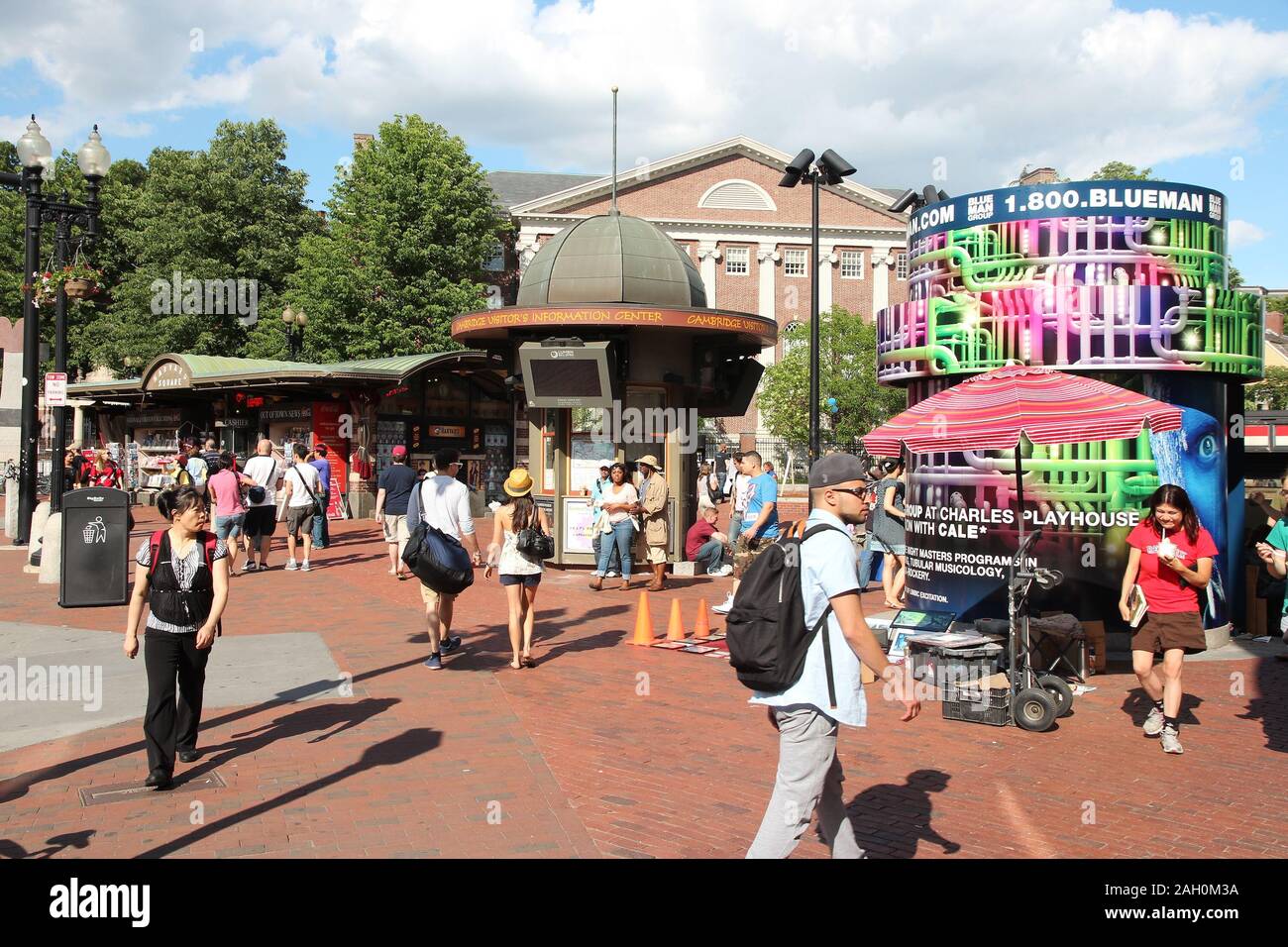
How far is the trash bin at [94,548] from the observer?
1182 centimetres

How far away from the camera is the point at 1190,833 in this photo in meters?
5.48

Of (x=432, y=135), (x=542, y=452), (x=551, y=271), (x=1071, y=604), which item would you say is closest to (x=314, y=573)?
(x=542, y=452)

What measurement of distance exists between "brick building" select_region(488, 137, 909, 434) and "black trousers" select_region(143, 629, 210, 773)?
157ft

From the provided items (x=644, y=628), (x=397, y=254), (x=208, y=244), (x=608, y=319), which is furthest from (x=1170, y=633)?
(x=208, y=244)

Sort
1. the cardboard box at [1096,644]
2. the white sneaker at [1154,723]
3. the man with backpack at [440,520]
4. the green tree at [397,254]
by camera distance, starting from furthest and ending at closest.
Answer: the green tree at [397,254] < the cardboard box at [1096,644] < the man with backpack at [440,520] < the white sneaker at [1154,723]

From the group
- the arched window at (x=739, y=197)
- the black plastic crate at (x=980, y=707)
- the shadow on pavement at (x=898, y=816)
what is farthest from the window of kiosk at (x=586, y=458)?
the arched window at (x=739, y=197)

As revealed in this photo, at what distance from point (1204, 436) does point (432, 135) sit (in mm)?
35973

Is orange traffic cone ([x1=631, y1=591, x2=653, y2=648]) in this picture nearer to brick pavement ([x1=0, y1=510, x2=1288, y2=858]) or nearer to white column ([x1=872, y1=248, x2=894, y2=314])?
brick pavement ([x1=0, y1=510, x2=1288, y2=858])

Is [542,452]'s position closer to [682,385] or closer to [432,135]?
[682,385]

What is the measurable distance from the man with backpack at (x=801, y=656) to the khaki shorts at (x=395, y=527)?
1078 cm

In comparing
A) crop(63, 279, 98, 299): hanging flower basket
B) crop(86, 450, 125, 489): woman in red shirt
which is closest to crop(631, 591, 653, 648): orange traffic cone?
crop(63, 279, 98, 299): hanging flower basket

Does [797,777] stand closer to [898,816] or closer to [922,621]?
[898,816]

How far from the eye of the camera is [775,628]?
164 inches
